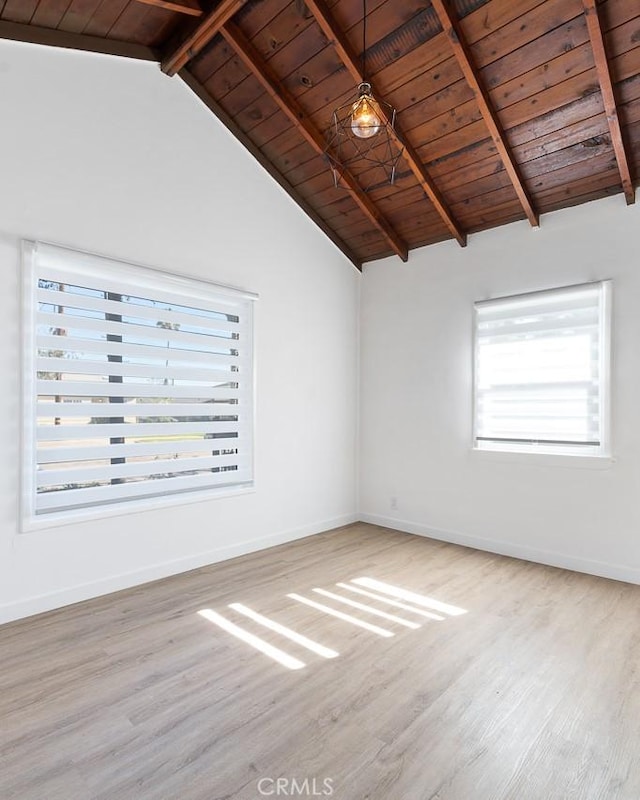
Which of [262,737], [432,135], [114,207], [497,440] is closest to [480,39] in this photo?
[432,135]

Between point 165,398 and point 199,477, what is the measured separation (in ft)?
2.22

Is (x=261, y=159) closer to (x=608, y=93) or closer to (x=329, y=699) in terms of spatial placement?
(x=608, y=93)

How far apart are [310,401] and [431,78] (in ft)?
8.71

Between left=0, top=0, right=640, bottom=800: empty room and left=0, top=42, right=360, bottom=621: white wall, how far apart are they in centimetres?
2

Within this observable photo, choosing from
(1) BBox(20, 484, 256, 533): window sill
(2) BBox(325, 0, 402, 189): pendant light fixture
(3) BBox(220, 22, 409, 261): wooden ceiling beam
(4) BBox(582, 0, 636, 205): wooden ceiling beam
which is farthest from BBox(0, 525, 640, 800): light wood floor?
(3) BBox(220, 22, 409, 261): wooden ceiling beam

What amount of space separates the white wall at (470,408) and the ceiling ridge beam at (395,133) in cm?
35

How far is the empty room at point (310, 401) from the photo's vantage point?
1854 millimetres

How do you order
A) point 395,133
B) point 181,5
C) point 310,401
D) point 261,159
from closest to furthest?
point 181,5
point 395,133
point 261,159
point 310,401

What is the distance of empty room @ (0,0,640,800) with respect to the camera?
1.85 m

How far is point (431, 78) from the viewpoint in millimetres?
3004

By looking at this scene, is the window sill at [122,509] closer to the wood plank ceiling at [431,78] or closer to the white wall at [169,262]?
the white wall at [169,262]

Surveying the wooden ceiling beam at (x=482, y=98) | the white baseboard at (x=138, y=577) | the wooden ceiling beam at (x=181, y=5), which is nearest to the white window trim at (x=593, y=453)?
the wooden ceiling beam at (x=482, y=98)

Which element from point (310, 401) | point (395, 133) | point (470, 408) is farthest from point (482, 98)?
point (310, 401)

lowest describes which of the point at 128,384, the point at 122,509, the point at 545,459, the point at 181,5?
the point at 122,509
